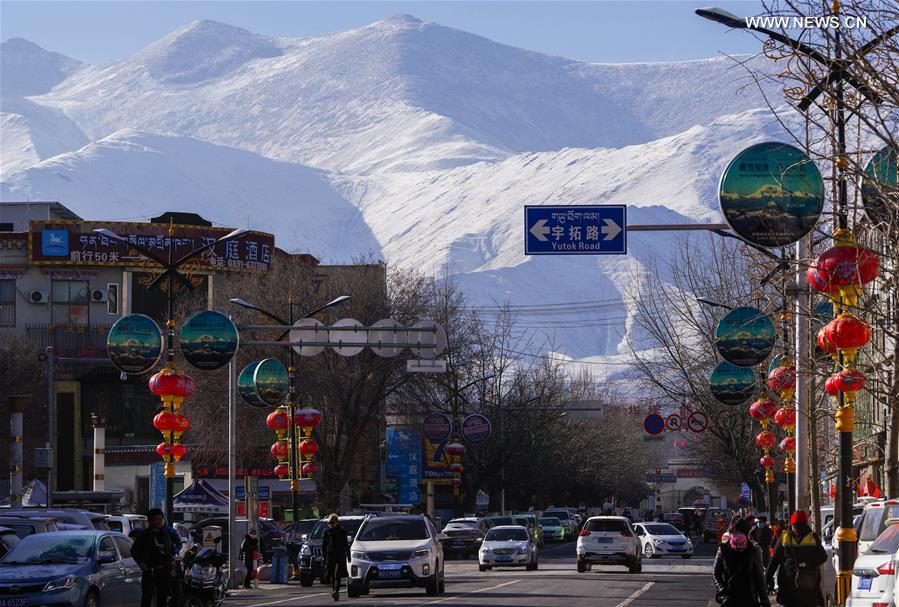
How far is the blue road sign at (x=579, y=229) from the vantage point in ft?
96.6

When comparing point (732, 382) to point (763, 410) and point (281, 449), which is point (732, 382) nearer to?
point (763, 410)

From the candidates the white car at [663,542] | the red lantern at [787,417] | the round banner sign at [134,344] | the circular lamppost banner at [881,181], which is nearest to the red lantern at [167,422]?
the round banner sign at [134,344]

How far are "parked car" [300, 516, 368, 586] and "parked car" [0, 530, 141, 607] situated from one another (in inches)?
690

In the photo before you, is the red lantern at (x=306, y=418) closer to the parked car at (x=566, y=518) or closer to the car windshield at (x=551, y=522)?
the car windshield at (x=551, y=522)

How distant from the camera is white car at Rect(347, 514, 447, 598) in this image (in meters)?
34.1

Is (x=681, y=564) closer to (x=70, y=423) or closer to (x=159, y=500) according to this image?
(x=159, y=500)

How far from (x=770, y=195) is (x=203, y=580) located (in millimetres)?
12726

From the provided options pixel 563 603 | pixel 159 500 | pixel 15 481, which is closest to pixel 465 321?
pixel 159 500

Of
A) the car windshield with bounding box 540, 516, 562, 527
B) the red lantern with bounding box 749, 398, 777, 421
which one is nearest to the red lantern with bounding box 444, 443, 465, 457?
the car windshield with bounding box 540, 516, 562, 527

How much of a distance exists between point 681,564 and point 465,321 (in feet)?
87.5

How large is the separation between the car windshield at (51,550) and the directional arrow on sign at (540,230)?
939 cm

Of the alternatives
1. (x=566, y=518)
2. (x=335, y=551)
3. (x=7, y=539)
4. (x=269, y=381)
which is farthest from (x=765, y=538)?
(x=566, y=518)

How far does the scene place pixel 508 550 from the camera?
50688 mm

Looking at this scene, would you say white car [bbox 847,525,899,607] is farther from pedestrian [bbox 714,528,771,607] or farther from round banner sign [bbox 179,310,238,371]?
round banner sign [bbox 179,310,238,371]
